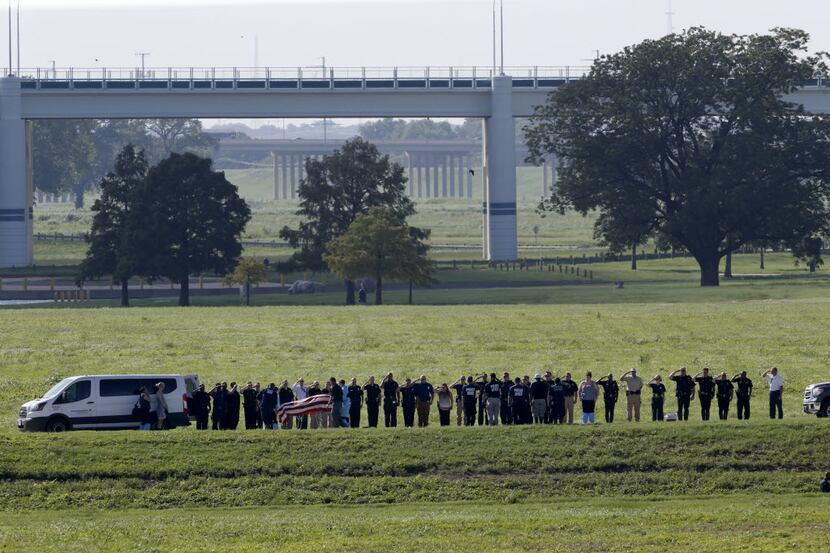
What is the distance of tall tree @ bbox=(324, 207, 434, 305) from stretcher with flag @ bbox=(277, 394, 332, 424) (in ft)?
169

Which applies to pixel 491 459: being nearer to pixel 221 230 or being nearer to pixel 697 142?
pixel 221 230

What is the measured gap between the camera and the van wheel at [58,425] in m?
38.7

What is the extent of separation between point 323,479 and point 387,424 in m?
4.97

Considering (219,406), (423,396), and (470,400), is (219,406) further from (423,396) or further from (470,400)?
(470,400)

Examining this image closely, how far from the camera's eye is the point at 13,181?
122562 millimetres

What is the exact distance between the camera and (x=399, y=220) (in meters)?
97.5

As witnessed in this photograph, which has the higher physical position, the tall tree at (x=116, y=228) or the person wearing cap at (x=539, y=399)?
the tall tree at (x=116, y=228)

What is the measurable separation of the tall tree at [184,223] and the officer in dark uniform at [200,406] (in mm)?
52598

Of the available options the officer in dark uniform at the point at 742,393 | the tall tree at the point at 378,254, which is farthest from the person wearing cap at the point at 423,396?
the tall tree at the point at 378,254

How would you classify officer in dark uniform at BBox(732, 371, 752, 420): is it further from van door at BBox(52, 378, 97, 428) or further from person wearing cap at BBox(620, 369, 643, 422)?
van door at BBox(52, 378, 97, 428)

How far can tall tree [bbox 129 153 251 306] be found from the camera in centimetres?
9088

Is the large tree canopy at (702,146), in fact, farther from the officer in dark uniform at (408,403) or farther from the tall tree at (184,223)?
the officer in dark uniform at (408,403)

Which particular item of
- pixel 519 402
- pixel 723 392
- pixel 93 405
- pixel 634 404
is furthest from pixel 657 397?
pixel 93 405

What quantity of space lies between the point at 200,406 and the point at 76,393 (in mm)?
3168
